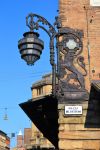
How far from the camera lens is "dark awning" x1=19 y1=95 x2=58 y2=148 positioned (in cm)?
1342

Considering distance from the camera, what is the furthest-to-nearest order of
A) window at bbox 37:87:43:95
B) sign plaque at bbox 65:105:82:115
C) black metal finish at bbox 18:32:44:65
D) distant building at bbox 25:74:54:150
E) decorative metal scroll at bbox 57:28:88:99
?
window at bbox 37:87:43:95, distant building at bbox 25:74:54:150, decorative metal scroll at bbox 57:28:88:99, sign plaque at bbox 65:105:82:115, black metal finish at bbox 18:32:44:65

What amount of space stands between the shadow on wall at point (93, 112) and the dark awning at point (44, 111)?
1.05 meters

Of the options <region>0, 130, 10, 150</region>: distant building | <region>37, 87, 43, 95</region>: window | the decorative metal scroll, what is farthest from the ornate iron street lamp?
<region>0, 130, 10, 150</region>: distant building

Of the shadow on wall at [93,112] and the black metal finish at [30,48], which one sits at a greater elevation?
the black metal finish at [30,48]

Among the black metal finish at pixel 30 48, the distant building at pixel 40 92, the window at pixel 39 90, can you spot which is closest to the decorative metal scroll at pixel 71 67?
the black metal finish at pixel 30 48

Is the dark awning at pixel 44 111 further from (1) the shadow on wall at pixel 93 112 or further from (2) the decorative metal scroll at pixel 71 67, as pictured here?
(1) the shadow on wall at pixel 93 112

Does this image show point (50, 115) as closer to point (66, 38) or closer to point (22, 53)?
point (66, 38)

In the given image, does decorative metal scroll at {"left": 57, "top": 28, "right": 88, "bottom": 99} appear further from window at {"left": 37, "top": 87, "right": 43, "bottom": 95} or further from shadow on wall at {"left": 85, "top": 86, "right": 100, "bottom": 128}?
window at {"left": 37, "top": 87, "right": 43, "bottom": 95}

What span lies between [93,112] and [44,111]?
120 inches

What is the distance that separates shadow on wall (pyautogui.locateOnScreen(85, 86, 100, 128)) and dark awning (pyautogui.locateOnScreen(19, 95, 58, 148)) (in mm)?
1054

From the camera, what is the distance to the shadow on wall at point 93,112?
1195cm

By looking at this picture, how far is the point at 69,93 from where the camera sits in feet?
40.7

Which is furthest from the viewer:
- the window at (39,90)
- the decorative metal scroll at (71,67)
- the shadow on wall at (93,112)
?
the window at (39,90)

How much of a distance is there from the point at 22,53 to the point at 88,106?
2632 mm
